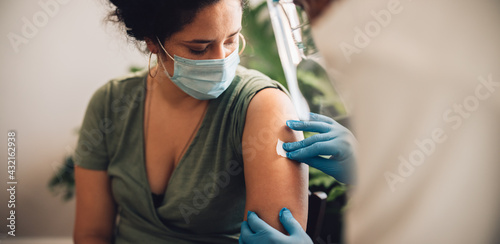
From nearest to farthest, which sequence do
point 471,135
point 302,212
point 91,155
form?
point 471,135, point 302,212, point 91,155

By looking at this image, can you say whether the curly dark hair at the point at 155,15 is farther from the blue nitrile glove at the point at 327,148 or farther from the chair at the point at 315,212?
the chair at the point at 315,212

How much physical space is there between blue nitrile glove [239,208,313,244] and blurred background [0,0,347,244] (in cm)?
51

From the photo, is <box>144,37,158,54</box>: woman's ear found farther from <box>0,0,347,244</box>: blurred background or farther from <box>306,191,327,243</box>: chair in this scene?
<box>306,191,327,243</box>: chair

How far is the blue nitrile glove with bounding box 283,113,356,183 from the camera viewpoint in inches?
34.8

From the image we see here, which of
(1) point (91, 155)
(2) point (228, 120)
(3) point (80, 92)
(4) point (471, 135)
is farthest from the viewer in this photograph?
(3) point (80, 92)

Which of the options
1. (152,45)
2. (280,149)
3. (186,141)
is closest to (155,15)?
(152,45)

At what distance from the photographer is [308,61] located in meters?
0.99

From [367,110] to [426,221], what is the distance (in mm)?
300

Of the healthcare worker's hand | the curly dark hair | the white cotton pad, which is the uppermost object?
the healthcare worker's hand

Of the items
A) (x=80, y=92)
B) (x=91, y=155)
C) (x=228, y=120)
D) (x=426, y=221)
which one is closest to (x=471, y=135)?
(x=426, y=221)

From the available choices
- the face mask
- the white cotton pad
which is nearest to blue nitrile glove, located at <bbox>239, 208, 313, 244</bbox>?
the white cotton pad

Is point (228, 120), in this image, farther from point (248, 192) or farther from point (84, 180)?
point (84, 180)

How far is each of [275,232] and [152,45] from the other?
659 mm

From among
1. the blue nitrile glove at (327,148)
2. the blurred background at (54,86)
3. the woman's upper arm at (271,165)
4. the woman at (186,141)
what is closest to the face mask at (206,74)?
the woman at (186,141)
